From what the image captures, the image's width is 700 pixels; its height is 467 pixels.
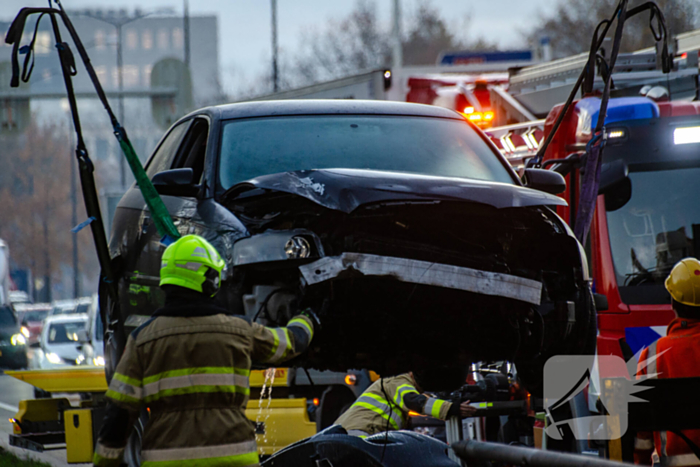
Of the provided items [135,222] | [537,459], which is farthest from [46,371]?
[537,459]

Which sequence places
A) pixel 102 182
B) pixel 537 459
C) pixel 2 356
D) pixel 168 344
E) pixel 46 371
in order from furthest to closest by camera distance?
1. pixel 102 182
2. pixel 2 356
3. pixel 46 371
4. pixel 168 344
5. pixel 537 459

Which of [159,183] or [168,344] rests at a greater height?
[159,183]

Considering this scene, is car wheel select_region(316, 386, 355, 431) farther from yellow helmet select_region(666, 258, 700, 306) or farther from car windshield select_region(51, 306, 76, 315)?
car windshield select_region(51, 306, 76, 315)

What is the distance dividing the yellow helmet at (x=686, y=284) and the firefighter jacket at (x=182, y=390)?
2.55 meters

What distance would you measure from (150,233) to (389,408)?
2.33 meters

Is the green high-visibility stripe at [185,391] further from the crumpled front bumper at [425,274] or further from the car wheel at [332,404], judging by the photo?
the car wheel at [332,404]

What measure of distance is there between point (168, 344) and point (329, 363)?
99cm

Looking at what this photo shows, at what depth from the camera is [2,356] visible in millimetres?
23219

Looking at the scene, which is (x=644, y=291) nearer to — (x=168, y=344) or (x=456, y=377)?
(x=456, y=377)

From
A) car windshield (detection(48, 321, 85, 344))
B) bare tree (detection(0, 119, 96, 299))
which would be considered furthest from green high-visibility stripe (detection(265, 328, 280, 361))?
bare tree (detection(0, 119, 96, 299))

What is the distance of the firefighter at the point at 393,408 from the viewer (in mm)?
7453

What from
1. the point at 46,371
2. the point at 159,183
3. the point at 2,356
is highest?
the point at 159,183

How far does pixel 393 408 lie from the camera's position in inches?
298

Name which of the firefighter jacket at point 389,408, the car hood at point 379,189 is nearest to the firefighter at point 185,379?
the car hood at point 379,189
